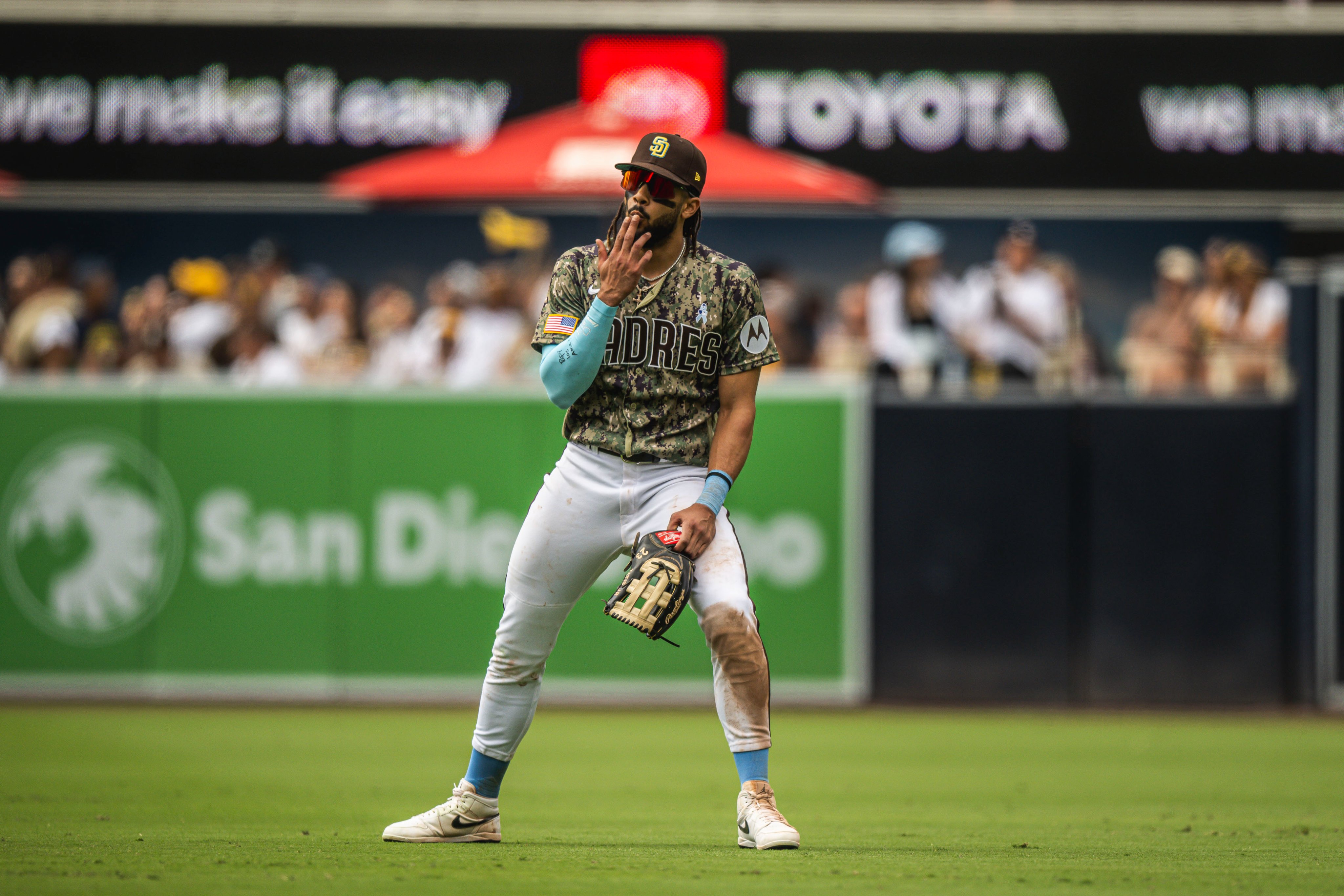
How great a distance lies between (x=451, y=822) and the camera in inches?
216

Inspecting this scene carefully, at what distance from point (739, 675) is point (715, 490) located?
58cm

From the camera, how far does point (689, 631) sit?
1069cm

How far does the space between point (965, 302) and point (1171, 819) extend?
7573 millimetres

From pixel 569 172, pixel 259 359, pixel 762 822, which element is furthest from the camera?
pixel 259 359

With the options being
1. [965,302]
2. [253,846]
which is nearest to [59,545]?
[253,846]

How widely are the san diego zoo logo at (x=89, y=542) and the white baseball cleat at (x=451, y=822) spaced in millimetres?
5809

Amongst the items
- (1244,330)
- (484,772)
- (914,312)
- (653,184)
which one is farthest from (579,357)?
(1244,330)

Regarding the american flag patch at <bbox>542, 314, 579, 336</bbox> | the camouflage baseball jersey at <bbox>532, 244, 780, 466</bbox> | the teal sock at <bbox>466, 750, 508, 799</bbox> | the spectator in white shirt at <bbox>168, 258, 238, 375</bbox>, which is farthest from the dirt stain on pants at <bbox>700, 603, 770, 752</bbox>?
the spectator in white shirt at <bbox>168, 258, 238, 375</bbox>

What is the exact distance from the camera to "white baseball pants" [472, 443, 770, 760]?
5.33 m

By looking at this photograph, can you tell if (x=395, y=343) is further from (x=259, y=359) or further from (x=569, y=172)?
(x=569, y=172)

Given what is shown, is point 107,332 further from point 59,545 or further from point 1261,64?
point 1261,64

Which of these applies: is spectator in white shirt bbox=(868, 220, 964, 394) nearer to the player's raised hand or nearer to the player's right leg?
the player's right leg

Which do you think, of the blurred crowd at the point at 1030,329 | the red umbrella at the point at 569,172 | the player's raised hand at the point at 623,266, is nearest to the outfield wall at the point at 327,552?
the blurred crowd at the point at 1030,329

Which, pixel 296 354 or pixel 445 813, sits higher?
pixel 296 354
